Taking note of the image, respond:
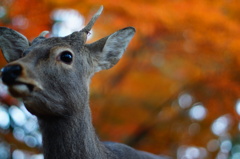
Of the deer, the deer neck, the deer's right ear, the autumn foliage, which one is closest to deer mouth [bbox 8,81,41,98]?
the deer

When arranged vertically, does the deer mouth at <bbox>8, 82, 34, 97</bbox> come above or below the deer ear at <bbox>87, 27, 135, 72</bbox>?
below

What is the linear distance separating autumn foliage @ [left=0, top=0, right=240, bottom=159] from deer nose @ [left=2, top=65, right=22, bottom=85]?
3364mm

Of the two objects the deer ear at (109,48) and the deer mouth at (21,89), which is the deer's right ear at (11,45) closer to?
the deer ear at (109,48)

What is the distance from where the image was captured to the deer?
10.0ft

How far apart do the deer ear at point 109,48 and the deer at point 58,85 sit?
1cm

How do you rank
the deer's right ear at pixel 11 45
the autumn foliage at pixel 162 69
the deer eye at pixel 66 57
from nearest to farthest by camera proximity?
the deer eye at pixel 66 57, the deer's right ear at pixel 11 45, the autumn foliage at pixel 162 69

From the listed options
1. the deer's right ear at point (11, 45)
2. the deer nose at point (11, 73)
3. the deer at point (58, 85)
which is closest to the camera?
the deer nose at point (11, 73)

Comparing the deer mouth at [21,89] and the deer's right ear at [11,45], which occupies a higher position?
the deer's right ear at [11,45]

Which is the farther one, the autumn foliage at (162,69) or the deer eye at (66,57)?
the autumn foliage at (162,69)

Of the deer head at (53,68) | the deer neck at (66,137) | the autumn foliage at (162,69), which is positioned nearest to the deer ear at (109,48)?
the deer head at (53,68)

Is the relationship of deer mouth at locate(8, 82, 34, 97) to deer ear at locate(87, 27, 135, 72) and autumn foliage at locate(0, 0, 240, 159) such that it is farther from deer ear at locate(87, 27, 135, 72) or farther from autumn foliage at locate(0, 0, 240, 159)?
autumn foliage at locate(0, 0, 240, 159)

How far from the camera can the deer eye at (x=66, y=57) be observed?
11.2 ft

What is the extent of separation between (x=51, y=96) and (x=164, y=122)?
6352mm

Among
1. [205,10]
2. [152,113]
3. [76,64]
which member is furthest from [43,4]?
[152,113]
